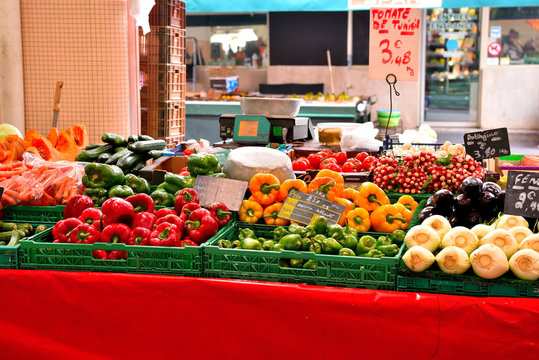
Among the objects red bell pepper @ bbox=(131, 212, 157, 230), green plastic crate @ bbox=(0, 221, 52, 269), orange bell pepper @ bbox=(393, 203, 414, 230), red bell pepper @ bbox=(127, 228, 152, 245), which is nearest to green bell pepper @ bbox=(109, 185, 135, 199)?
red bell pepper @ bbox=(131, 212, 157, 230)

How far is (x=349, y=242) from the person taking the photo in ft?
9.21

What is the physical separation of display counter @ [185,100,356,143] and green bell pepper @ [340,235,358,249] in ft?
25.2

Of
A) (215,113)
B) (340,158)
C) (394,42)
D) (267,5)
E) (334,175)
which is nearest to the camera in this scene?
(334,175)

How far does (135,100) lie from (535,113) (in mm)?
10029

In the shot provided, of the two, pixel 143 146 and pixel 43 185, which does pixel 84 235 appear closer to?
pixel 43 185

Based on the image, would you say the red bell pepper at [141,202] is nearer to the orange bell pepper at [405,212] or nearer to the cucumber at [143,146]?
the orange bell pepper at [405,212]

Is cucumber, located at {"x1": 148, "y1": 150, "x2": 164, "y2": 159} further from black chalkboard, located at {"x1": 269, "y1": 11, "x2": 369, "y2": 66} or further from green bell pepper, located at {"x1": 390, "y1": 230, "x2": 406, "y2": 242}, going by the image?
black chalkboard, located at {"x1": 269, "y1": 11, "x2": 369, "y2": 66}

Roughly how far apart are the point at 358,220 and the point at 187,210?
0.88m

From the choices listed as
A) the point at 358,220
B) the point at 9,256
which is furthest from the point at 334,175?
A: the point at 9,256

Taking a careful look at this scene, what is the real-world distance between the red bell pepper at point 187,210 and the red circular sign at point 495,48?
39.0ft

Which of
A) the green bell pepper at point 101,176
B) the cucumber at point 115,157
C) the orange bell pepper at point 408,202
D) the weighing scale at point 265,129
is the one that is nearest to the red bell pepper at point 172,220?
the green bell pepper at point 101,176

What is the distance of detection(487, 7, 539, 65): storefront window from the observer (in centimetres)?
1334

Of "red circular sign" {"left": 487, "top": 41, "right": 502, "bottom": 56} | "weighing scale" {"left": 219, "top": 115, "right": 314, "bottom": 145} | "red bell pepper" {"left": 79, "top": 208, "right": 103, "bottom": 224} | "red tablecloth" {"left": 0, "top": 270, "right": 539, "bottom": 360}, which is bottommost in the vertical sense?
"red tablecloth" {"left": 0, "top": 270, "right": 539, "bottom": 360}

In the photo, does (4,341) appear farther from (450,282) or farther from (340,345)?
(450,282)
